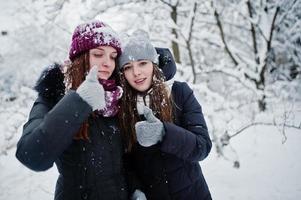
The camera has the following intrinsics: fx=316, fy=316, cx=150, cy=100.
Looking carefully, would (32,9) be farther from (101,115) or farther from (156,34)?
(101,115)

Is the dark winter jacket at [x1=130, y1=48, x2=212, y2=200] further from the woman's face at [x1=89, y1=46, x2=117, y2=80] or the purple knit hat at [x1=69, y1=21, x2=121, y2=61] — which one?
the purple knit hat at [x1=69, y1=21, x2=121, y2=61]

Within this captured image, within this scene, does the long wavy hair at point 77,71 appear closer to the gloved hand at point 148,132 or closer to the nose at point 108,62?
the nose at point 108,62

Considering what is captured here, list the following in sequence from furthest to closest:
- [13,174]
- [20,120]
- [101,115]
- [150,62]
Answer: [20,120], [13,174], [150,62], [101,115]

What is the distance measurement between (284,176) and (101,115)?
3835mm

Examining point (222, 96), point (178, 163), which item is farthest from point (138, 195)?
point (222, 96)

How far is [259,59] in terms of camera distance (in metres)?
6.33

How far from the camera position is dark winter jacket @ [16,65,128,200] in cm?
168

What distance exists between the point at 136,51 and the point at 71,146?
882mm

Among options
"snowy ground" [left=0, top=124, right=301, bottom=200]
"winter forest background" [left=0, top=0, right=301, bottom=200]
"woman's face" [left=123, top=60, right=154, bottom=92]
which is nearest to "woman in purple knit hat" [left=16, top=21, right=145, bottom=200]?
"woman's face" [left=123, top=60, right=154, bottom=92]

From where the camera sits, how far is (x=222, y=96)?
639 cm

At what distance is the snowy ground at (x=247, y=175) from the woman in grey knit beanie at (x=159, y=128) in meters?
2.47

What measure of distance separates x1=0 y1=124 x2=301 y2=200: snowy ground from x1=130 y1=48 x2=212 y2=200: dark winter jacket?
2398 mm

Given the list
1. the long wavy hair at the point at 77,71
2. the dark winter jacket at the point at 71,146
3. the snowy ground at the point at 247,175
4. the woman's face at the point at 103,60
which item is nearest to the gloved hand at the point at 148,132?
the dark winter jacket at the point at 71,146

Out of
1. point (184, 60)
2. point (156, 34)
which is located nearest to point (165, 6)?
point (156, 34)
